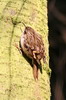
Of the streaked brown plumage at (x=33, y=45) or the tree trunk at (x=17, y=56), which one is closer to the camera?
the tree trunk at (x=17, y=56)

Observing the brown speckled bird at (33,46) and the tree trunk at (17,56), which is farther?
the brown speckled bird at (33,46)

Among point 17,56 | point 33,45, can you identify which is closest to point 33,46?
point 33,45

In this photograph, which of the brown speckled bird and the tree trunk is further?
the brown speckled bird

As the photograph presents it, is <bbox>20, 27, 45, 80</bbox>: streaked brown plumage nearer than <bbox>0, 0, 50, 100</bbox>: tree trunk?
No

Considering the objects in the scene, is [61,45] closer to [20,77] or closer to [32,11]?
[32,11]

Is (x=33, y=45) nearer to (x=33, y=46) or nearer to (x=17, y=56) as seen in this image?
(x=33, y=46)

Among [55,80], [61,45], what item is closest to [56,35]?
[61,45]
